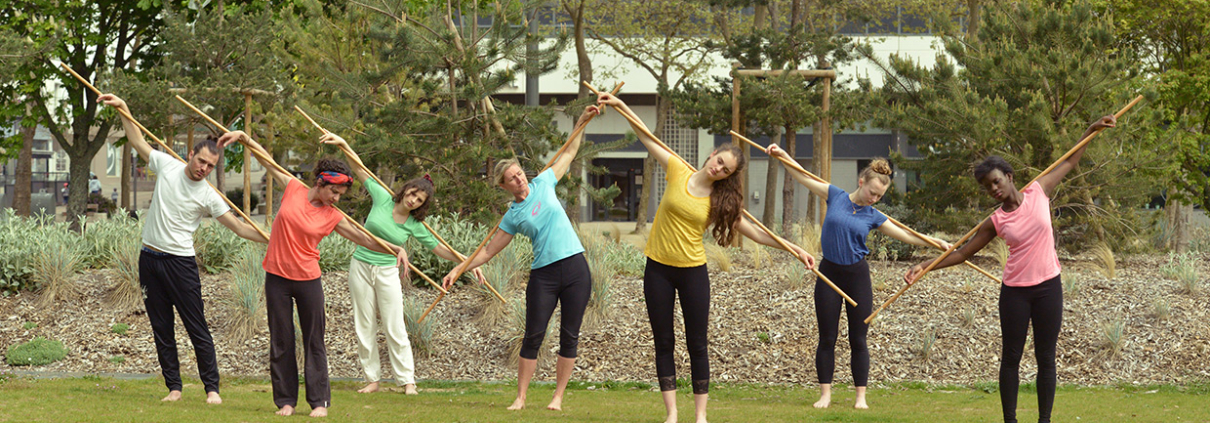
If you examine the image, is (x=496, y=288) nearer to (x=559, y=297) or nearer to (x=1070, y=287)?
(x=559, y=297)


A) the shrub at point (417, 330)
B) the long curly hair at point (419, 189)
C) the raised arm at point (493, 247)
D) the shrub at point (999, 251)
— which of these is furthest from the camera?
the shrub at point (999, 251)

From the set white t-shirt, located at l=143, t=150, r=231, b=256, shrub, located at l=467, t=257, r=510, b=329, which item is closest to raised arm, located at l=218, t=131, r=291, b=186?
white t-shirt, located at l=143, t=150, r=231, b=256

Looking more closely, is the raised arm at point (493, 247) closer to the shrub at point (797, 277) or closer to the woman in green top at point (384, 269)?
the woman in green top at point (384, 269)

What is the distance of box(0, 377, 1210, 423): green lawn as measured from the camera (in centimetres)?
598

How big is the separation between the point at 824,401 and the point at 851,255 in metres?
1.01

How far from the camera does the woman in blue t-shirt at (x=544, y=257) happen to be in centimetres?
614

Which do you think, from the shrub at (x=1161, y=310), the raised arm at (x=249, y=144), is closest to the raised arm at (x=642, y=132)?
the raised arm at (x=249, y=144)

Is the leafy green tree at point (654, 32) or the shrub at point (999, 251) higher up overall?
the leafy green tree at point (654, 32)

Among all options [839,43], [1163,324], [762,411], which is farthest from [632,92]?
[762,411]

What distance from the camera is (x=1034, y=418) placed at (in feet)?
20.6

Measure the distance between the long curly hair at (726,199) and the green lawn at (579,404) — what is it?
1329mm

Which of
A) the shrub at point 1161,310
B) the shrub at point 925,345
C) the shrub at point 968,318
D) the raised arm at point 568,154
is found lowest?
the shrub at point 925,345

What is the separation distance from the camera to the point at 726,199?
5555 mm

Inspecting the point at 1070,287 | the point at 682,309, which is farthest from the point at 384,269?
the point at 1070,287
